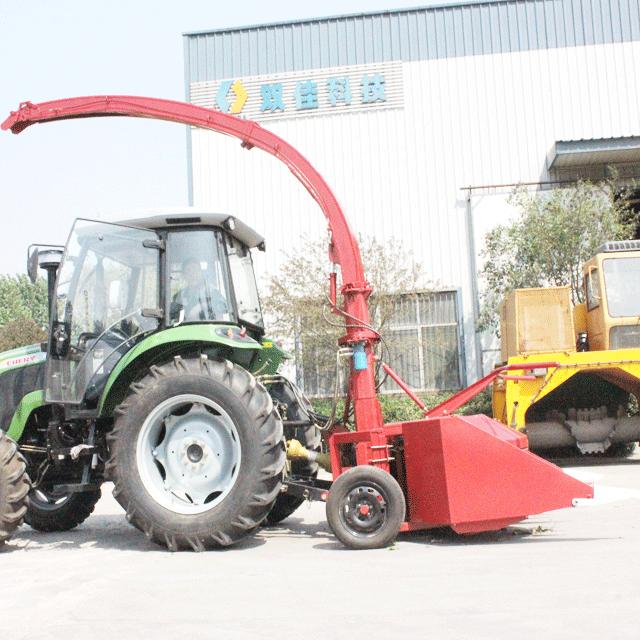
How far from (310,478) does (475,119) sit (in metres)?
13.2

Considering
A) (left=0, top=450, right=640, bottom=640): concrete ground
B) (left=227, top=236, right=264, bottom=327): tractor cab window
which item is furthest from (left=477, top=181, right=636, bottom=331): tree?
(left=0, top=450, right=640, bottom=640): concrete ground

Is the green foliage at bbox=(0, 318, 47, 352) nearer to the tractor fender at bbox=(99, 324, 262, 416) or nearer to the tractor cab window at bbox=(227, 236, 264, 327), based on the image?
the tractor cab window at bbox=(227, 236, 264, 327)

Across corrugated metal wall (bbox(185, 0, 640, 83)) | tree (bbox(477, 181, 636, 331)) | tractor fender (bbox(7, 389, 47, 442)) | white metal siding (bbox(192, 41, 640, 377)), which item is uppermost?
corrugated metal wall (bbox(185, 0, 640, 83))

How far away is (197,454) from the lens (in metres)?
5.38

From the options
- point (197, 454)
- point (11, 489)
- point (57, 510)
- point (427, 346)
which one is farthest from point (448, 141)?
point (11, 489)

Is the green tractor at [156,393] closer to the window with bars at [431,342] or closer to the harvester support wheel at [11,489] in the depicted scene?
the harvester support wheel at [11,489]

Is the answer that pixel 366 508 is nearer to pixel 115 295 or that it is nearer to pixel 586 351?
pixel 115 295

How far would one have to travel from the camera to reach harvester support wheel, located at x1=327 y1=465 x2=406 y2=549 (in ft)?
16.3

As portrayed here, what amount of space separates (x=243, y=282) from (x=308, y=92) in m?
12.1

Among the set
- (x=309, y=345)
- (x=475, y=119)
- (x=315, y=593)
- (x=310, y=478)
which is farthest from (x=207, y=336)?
(x=475, y=119)

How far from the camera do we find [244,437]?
16.8 ft

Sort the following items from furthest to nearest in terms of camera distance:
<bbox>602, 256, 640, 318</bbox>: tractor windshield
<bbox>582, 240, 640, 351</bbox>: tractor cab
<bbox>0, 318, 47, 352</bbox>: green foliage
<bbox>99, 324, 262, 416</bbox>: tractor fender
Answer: <bbox>0, 318, 47, 352</bbox>: green foliage < <bbox>602, 256, 640, 318</bbox>: tractor windshield < <bbox>582, 240, 640, 351</bbox>: tractor cab < <bbox>99, 324, 262, 416</bbox>: tractor fender

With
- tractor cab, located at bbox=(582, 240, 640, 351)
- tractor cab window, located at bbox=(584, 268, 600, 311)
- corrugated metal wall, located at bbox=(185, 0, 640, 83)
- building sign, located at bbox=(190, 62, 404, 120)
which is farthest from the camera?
building sign, located at bbox=(190, 62, 404, 120)

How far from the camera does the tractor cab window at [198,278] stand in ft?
18.7
